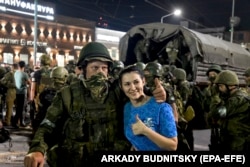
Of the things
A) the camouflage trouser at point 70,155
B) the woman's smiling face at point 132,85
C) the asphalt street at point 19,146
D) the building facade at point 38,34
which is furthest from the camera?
the building facade at point 38,34

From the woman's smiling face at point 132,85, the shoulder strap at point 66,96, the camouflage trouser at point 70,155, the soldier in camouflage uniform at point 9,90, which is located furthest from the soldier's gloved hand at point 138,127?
the soldier in camouflage uniform at point 9,90

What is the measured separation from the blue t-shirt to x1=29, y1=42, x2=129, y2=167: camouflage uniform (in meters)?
0.16

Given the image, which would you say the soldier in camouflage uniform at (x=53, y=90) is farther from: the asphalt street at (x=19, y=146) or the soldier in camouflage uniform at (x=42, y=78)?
the asphalt street at (x=19, y=146)

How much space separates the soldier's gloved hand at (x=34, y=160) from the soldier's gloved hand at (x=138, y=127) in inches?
24.8

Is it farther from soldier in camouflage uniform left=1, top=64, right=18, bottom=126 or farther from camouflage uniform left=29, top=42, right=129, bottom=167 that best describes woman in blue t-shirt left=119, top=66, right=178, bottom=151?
soldier in camouflage uniform left=1, top=64, right=18, bottom=126

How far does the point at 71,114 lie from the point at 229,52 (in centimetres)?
1090

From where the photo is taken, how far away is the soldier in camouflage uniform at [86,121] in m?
2.73

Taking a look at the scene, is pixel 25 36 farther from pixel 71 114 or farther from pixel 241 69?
pixel 71 114

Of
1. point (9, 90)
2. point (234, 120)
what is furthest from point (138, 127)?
point (9, 90)

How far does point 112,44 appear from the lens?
1885 inches

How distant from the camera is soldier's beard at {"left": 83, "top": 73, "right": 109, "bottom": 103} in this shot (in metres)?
2.76

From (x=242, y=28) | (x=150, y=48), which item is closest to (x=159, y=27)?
(x=150, y=48)

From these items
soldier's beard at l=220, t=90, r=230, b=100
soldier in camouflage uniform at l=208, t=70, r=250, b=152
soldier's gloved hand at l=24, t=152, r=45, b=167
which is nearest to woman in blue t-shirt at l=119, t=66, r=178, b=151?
soldier's gloved hand at l=24, t=152, r=45, b=167

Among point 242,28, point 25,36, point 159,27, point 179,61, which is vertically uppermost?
point 242,28
